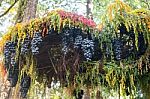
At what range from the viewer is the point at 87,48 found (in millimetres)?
2176

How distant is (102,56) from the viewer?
2.30 metres

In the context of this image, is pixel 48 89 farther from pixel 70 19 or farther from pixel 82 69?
pixel 70 19

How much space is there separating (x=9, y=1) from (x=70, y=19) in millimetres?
5387

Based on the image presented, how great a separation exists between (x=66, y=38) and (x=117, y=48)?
0.34m

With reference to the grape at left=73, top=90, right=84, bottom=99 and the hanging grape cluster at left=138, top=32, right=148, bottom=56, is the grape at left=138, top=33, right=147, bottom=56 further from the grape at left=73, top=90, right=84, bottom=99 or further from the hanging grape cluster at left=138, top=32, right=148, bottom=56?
the grape at left=73, top=90, right=84, bottom=99

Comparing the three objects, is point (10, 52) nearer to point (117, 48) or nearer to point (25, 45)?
point (25, 45)

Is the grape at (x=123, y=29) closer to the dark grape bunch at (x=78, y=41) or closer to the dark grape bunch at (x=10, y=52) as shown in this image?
the dark grape bunch at (x=78, y=41)

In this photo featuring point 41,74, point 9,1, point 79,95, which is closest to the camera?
point 41,74

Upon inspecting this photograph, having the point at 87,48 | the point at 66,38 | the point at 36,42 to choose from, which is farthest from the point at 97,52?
the point at 36,42

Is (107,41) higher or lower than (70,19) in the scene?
lower

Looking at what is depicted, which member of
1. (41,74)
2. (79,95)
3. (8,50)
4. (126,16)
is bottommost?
(79,95)

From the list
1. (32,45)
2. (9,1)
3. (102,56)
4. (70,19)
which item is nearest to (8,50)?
(32,45)

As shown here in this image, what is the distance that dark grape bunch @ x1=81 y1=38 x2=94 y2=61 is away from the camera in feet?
7.13

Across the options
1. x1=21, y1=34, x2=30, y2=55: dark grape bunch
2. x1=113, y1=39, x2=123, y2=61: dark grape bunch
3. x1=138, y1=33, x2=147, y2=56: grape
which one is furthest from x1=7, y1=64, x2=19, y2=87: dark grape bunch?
x1=138, y1=33, x2=147, y2=56: grape
